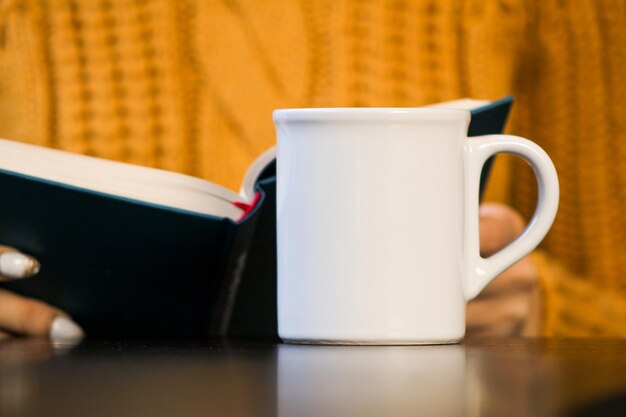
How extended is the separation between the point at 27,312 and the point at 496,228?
0.48 meters

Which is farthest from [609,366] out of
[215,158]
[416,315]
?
[215,158]

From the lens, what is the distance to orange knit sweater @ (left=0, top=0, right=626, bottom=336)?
1.04 meters

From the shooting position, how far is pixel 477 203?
1.49 feet

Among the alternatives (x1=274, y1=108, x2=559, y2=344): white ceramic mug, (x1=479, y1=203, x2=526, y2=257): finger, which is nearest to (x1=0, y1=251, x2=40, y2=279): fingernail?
(x1=274, y1=108, x2=559, y2=344): white ceramic mug

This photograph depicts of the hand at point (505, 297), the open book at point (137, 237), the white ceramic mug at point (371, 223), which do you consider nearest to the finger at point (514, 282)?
the hand at point (505, 297)

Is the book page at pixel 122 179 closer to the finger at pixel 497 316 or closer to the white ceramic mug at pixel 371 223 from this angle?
the white ceramic mug at pixel 371 223

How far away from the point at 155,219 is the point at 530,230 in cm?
20

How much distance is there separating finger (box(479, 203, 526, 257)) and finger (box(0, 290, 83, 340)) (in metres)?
0.43

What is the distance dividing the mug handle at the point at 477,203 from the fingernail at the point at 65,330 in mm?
238

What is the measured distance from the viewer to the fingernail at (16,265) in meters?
0.49

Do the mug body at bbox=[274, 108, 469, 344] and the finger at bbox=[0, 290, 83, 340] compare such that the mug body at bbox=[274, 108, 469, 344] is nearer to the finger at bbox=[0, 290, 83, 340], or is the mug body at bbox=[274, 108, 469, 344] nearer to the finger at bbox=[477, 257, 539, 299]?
the finger at bbox=[0, 290, 83, 340]

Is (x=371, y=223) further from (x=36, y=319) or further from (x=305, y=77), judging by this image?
(x=305, y=77)

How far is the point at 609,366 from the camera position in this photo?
1.04 feet

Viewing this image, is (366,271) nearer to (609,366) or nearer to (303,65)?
(609,366)
